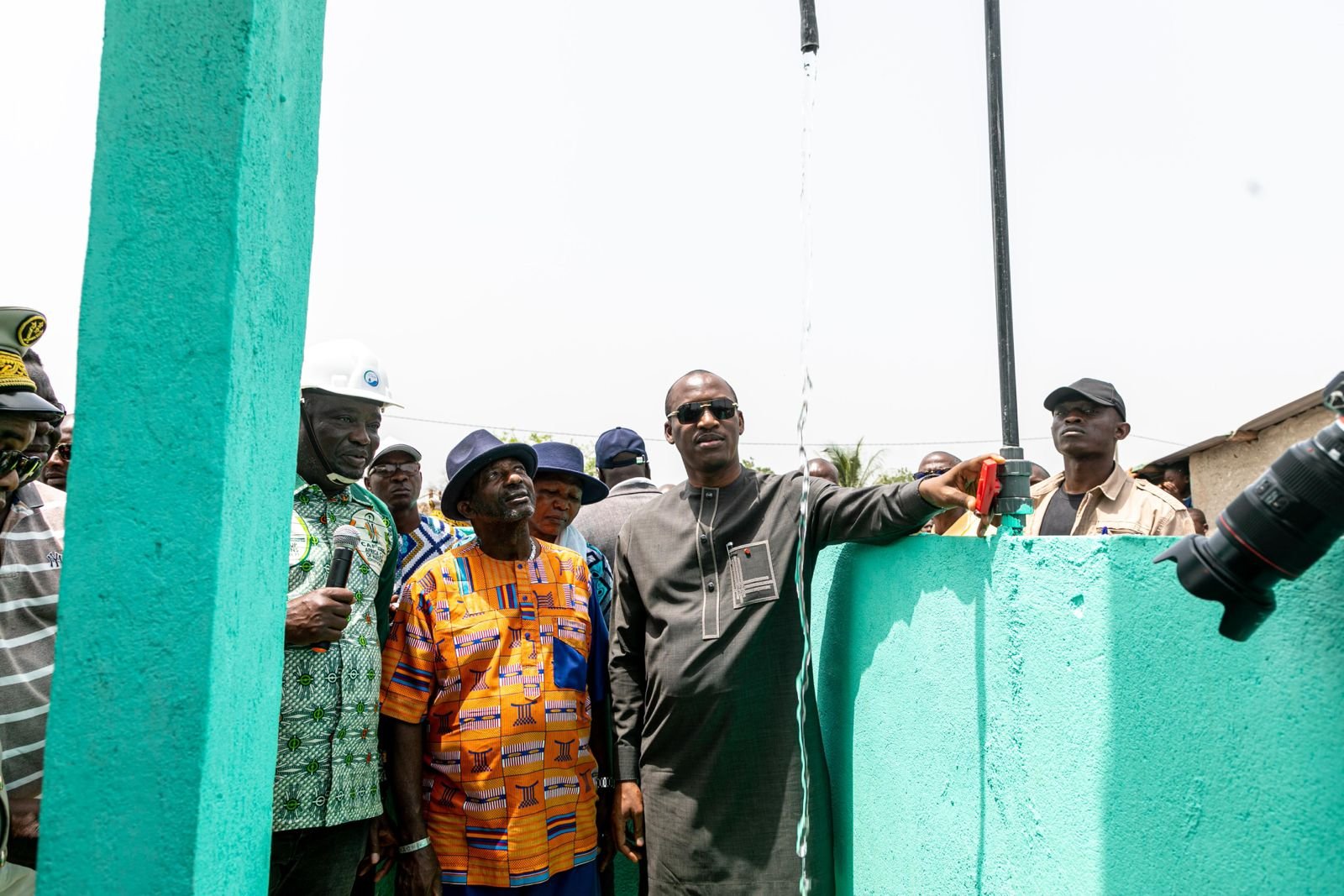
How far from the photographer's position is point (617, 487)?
4.73 metres

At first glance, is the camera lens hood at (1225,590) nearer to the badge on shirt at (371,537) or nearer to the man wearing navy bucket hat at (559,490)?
the badge on shirt at (371,537)

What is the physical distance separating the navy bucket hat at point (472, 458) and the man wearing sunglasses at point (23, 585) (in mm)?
1125

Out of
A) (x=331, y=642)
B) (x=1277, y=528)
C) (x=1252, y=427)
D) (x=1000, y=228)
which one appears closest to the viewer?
(x=1277, y=528)

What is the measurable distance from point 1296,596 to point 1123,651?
11.9 inches

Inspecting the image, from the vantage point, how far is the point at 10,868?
2.22 metres

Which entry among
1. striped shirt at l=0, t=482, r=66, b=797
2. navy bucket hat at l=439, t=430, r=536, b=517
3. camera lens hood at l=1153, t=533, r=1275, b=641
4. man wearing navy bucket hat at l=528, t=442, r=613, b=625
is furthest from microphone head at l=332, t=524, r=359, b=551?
camera lens hood at l=1153, t=533, r=1275, b=641

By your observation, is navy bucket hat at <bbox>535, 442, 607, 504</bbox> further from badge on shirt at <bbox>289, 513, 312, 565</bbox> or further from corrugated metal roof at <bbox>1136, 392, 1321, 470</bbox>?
corrugated metal roof at <bbox>1136, 392, 1321, 470</bbox>

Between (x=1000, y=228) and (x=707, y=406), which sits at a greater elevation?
(x=1000, y=228)

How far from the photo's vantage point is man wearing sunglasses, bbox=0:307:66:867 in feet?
7.56

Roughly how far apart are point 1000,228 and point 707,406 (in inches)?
43.9

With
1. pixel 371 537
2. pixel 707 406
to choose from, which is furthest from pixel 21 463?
pixel 707 406

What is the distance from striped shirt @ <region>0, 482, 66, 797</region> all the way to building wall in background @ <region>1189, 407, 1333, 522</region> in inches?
443

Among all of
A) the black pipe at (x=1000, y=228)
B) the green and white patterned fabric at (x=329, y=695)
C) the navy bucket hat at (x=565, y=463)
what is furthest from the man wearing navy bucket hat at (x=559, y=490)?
the black pipe at (x=1000, y=228)

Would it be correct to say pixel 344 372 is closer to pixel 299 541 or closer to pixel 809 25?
pixel 299 541
